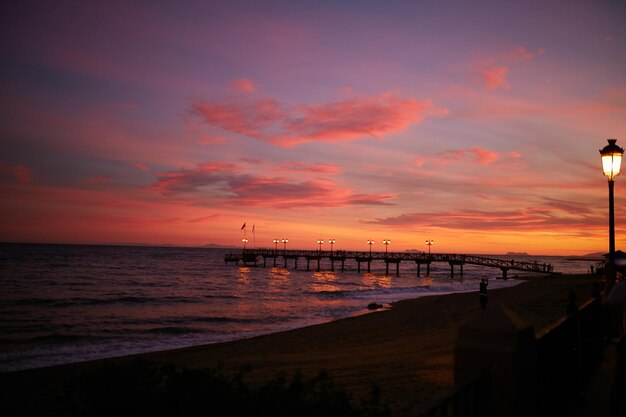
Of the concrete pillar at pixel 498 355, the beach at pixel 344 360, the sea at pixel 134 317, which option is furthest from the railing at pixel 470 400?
the sea at pixel 134 317

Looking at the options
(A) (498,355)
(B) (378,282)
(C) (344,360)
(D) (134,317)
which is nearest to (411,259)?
(B) (378,282)

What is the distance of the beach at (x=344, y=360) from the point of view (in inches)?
→ 405

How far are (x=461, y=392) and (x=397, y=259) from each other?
7481cm

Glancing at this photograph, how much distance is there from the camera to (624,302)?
10094 millimetres

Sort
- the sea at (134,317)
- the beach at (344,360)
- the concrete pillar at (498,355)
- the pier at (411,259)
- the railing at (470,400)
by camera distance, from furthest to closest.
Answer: the pier at (411,259) → the sea at (134,317) → the beach at (344,360) → the concrete pillar at (498,355) → the railing at (470,400)

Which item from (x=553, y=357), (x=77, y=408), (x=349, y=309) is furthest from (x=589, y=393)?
(x=349, y=309)

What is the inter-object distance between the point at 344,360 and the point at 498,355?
37.0 feet

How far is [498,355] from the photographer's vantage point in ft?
11.3

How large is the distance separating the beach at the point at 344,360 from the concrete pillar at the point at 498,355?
2805 millimetres

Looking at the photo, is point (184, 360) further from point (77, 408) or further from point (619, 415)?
point (619, 415)

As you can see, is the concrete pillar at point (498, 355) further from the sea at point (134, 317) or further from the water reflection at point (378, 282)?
the water reflection at point (378, 282)

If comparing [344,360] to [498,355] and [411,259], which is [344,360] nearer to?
[498,355]

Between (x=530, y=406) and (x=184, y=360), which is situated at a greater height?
(x=530, y=406)

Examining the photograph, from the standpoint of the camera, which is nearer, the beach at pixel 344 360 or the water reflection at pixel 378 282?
the beach at pixel 344 360
